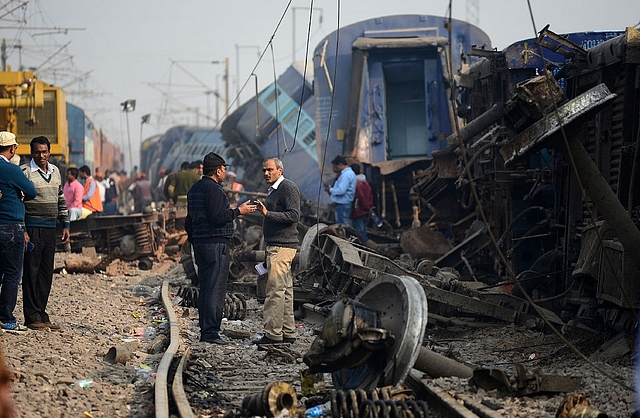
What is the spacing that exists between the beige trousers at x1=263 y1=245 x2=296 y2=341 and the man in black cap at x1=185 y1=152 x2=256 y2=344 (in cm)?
53

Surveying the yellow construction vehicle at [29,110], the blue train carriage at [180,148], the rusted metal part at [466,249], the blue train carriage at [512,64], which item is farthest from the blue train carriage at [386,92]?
the blue train carriage at [180,148]

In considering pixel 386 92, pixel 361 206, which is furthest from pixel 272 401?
pixel 386 92

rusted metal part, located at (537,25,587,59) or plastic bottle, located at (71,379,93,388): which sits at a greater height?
rusted metal part, located at (537,25,587,59)

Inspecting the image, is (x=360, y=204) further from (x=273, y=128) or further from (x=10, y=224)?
(x=273, y=128)

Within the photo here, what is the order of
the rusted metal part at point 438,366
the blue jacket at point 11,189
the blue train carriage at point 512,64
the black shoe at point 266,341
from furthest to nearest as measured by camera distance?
1. the blue train carriage at point 512,64
2. the black shoe at point 266,341
3. the blue jacket at point 11,189
4. the rusted metal part at point 438,366

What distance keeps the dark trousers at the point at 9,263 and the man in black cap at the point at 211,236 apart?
1762 millimetres

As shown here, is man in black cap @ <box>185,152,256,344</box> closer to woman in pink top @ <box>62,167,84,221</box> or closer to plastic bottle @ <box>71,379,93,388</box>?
plastic bottle @ <box>71,379,93,388</box>

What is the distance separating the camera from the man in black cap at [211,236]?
938cm

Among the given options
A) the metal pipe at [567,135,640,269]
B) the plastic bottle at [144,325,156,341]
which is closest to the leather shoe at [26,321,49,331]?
the plastic bottle at [144,325,156,341]

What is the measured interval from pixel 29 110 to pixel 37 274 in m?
9.46

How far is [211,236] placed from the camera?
9484mm

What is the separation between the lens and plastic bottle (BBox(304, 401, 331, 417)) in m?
6.22

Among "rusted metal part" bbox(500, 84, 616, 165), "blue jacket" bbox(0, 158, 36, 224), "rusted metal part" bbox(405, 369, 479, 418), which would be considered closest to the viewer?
"rusted metal part" bbox(405, 369, 479, 418)

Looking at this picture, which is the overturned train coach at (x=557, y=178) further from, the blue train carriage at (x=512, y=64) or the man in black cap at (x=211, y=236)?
the man in black cap at (x=211, y=236)
